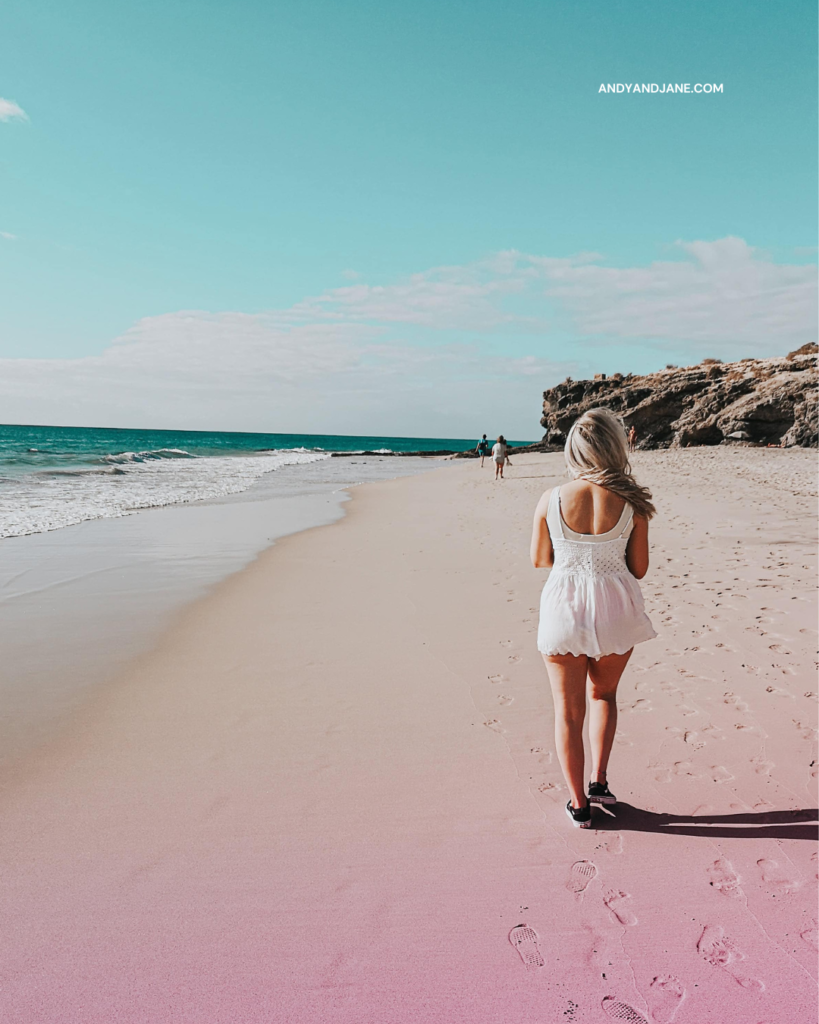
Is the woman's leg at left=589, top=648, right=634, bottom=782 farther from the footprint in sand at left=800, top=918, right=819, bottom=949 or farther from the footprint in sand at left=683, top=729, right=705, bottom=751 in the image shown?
the footprint in sand at left=800, top=918, right=819, bottom=949

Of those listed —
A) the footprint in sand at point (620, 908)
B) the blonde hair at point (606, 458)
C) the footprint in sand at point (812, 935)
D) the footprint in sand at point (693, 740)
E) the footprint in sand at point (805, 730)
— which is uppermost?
the blonde hair at point (606, 458)

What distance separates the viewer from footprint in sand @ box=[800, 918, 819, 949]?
92.2 inches

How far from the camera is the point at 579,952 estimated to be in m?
2.34

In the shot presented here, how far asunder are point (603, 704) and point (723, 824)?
81cm

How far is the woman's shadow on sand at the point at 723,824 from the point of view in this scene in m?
3.01

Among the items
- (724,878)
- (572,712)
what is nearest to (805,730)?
(724,878)

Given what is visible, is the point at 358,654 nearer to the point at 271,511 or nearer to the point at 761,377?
the point at 271,511

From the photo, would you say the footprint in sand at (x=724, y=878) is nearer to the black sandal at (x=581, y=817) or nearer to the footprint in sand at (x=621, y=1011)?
the black sandal at (x=581, y=817)

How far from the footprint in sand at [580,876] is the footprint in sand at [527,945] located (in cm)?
30

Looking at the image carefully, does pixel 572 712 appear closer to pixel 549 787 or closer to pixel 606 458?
pixel 549 787

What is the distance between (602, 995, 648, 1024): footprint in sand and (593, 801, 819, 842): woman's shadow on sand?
97 centimetres

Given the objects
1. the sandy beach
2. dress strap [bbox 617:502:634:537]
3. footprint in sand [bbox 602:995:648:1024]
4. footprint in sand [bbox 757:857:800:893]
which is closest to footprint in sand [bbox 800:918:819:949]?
the sandy beach

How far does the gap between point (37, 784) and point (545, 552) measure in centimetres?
318

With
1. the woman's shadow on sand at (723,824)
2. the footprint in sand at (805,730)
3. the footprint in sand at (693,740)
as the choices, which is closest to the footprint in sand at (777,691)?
the footprint in sand at (805,730)
